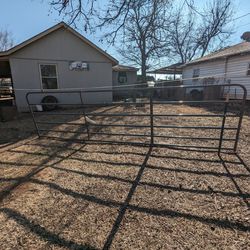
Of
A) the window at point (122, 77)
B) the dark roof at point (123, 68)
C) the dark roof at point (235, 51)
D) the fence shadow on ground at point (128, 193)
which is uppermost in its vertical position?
the dark roof at point (235, 51)

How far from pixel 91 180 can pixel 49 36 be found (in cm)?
984

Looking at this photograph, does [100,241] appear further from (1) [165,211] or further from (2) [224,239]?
(2) [224,239]

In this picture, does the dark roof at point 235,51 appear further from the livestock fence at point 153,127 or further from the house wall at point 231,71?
the livestock fence at point 153,127

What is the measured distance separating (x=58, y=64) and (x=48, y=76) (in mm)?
821

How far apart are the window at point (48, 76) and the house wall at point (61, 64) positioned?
20cm

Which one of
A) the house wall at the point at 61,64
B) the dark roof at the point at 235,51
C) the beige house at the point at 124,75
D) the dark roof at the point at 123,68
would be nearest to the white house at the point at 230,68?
the dark roof at the point at 235,51

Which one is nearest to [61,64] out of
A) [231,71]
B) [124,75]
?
[231,71]

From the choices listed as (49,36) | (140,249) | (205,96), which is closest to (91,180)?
(140,249)

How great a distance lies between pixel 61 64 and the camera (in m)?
11.2

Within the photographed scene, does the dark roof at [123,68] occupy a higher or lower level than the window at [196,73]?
higher

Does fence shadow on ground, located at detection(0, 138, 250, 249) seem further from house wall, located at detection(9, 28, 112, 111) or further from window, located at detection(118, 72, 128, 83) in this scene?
window, located at detection(118, 72, 128, 83)

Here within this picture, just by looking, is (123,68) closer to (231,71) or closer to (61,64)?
(61,64)

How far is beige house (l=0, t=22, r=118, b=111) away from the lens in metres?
10.1

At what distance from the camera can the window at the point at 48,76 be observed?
10.8 m
